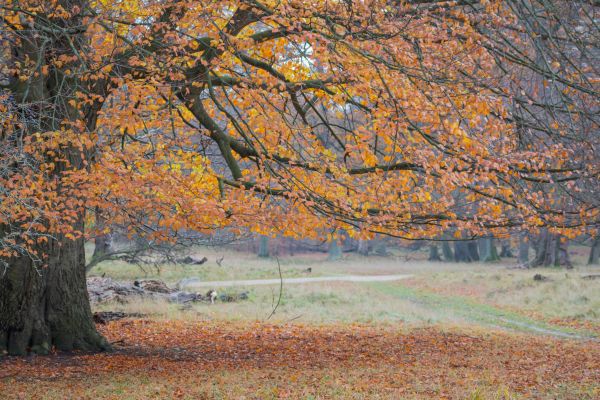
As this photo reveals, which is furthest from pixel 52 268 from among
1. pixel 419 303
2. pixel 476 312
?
pixel 419 303

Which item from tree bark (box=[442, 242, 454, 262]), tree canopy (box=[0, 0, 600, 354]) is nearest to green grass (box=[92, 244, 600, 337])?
tree canopy (box=[0, 0, 600, 354])

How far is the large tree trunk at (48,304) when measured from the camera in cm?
1136

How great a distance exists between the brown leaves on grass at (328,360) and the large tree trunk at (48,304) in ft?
1.54

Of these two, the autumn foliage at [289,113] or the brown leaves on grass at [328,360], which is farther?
the autumn foliage at [289,113]

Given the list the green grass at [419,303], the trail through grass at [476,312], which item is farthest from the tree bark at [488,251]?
the trail through grass at [476,312]

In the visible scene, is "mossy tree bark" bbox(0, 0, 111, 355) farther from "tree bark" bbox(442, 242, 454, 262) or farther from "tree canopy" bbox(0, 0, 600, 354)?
"tree bark" bbox(442, 242, 454, 262)

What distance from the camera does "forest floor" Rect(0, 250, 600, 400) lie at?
8.41 metres

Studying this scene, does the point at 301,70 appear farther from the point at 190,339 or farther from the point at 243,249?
the point at 243,249

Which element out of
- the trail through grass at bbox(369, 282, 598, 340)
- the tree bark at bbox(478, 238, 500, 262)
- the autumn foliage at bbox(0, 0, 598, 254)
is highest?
the autumn foliage at bbox(0, 0, 598, 254)

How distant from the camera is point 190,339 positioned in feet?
46.3

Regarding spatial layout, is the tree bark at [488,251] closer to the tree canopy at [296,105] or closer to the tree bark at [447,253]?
the tree bark at [447,253]

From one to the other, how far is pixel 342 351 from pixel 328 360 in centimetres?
115

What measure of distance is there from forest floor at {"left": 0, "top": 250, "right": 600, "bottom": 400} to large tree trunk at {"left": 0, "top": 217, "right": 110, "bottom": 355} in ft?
1.43

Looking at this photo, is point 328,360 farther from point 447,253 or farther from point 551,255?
point 447,253
